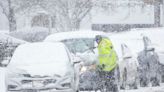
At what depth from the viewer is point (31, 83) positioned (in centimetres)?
1394

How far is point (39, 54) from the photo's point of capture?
1540 centimetres

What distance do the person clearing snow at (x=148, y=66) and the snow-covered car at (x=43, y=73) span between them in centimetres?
428

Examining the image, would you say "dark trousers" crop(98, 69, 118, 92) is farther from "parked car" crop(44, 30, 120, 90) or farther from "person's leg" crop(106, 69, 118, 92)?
"parked car" crop(44, 30, 120, 90)

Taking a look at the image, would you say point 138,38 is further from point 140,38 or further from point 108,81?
point 108,81

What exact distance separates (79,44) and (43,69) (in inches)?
175

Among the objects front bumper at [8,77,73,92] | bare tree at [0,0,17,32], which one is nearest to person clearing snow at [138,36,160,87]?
front bumper at [8,77,73,92]

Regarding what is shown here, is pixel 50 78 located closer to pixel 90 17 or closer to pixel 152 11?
pixel 90 17

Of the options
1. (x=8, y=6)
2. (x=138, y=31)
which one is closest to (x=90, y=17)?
(x=8, y=6)

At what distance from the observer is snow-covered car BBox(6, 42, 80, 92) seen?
547 inches

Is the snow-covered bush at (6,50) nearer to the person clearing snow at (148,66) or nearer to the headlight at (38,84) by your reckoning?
the person clearing snow at (148,66)

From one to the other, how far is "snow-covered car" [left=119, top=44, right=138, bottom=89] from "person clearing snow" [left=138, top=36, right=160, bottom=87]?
29.9 inches

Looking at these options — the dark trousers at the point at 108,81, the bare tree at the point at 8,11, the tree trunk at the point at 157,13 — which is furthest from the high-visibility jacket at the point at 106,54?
the tree trunk at the point at 157,13

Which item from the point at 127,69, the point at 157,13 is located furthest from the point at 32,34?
the point at 127,69

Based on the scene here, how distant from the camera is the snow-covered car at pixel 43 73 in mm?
13883
